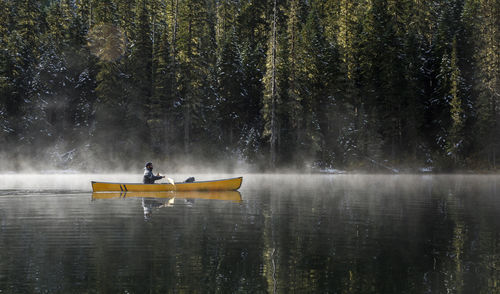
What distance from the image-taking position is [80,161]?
61.5m

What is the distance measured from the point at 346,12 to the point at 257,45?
1400 cm

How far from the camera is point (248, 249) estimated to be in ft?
40.1

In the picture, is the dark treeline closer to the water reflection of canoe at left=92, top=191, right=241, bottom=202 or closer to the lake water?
the water reflection of canoe at left=92, top=191, right=241, bottom=202

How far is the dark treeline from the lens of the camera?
64312 millimetres

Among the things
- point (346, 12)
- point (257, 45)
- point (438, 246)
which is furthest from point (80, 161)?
point (438, 246)

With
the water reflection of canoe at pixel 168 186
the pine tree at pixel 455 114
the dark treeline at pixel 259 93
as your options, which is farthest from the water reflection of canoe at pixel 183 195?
the pine tree at pixel 455 114

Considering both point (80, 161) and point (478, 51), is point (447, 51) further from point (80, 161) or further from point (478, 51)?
point (80, 161)

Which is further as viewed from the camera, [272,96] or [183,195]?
[272,96]

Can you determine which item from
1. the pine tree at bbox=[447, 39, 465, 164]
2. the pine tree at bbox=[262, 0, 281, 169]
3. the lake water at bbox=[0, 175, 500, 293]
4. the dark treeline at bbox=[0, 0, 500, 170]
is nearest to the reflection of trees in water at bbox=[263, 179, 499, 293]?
the lake water at bbox=[0, 175, 500, 293]

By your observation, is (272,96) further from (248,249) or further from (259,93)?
(248,249)

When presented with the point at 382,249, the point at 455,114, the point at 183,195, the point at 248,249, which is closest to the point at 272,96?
the point at 455,114

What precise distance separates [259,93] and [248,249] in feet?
202

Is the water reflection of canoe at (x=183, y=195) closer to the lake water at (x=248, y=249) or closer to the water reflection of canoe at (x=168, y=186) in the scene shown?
the water reflection of canoe at (x=168, y=186)

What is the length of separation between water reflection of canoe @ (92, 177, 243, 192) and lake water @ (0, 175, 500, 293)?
5.92 metres
